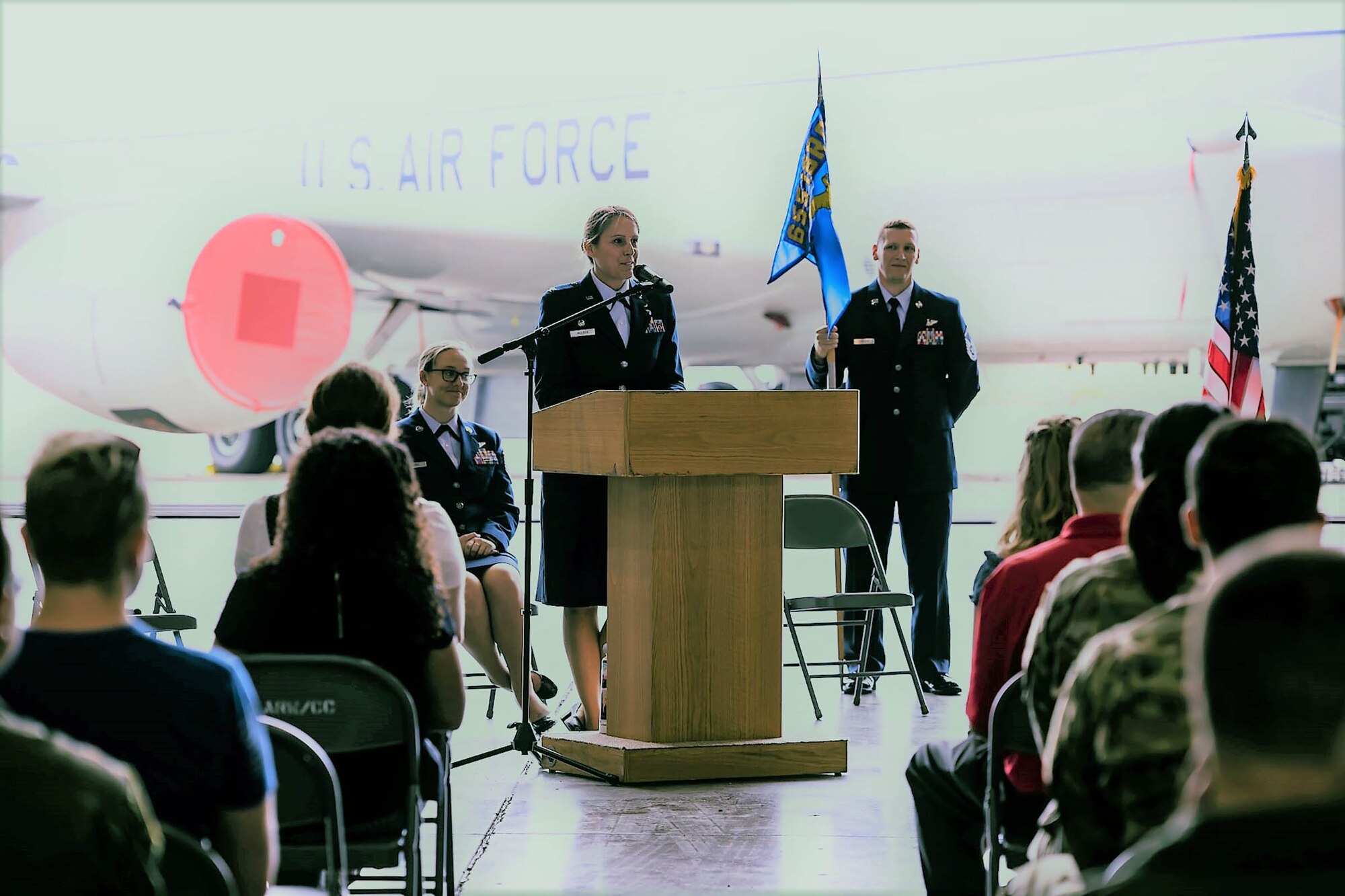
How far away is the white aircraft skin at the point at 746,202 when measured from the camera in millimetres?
8062

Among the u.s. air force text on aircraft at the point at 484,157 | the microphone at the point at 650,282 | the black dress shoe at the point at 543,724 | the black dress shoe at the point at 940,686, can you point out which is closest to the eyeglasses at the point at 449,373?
the microphone at the point at 650,282

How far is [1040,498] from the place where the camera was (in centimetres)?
283

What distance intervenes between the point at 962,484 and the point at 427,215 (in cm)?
563

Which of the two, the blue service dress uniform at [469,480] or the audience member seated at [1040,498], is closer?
the audience member seated at [1040,498]

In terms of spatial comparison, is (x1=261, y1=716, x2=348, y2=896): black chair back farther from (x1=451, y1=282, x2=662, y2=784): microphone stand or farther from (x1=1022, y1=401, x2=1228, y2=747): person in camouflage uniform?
(x1=451, y1=282, x2=662, y2=784): microphone stand

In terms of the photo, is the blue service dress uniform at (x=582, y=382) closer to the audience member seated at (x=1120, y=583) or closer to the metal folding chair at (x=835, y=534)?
the metal folding chair at (x=835, y=534)

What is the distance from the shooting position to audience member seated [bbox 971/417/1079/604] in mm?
2822

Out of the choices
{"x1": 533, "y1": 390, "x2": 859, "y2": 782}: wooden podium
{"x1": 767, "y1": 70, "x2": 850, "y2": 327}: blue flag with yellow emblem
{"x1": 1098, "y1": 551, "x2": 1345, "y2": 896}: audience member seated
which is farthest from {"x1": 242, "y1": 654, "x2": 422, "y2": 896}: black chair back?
{"x1": 767, "y1": 70, "x2": 850, "y2": 327}: blue flag with yellow emblem

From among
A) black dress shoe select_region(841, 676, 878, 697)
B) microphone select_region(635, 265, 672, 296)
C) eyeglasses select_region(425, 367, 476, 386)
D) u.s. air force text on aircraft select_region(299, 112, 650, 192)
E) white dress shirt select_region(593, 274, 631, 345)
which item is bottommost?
black dress shoe select_region(841, 676, 878, 697)

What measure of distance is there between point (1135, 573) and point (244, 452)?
11.7 meters

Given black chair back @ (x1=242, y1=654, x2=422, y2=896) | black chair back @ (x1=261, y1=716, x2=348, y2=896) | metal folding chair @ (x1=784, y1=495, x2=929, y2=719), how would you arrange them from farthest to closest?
metal folding chair @ (x1=784, y1=495, x2=929, y2=719) → black chair back @ (x1=242, y1=654, x2=422, y2=896) → black chair back @ (x1=261, y1=716, x2=348, y2=896)

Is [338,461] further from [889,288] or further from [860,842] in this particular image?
[889,288]

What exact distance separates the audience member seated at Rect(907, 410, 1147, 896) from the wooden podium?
1079 millimetres

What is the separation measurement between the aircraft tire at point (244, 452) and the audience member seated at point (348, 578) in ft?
34.7
